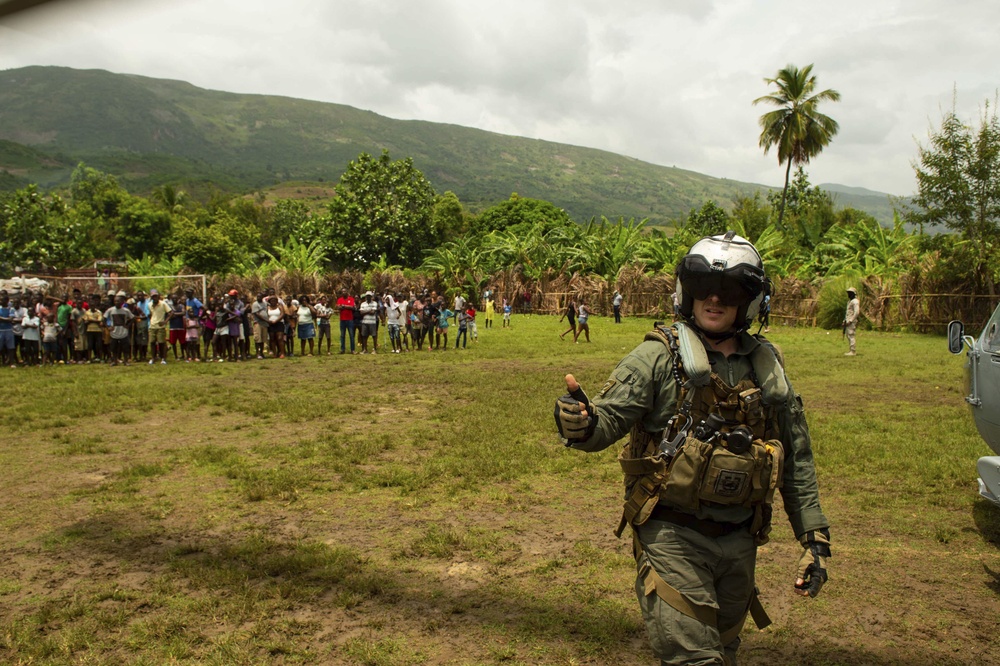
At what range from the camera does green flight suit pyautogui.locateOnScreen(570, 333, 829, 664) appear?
8.76 feet

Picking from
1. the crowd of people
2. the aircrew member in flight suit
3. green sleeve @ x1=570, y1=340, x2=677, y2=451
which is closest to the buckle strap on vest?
the aircrew member in flight suit

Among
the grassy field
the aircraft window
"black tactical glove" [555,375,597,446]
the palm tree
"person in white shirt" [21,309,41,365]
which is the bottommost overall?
the grassy field

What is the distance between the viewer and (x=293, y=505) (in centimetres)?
639

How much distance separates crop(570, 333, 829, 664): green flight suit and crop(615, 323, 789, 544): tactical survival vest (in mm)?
52

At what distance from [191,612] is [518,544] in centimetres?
231

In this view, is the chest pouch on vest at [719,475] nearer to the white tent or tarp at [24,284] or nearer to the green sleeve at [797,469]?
the green sleeve at [797,469]

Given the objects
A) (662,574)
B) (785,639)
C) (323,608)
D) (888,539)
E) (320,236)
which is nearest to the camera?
(662,574)

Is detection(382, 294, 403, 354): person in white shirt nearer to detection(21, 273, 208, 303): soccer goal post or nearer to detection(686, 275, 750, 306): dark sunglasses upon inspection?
detection(21, 273, 208, 303): soccer goal post

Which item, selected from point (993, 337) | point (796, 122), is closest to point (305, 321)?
point (993, 337)

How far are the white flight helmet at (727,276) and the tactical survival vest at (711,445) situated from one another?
0.19 metres

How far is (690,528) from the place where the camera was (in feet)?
9.34

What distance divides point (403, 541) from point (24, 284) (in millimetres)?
27044

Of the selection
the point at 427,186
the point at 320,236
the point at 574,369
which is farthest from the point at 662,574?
the point at 427,186

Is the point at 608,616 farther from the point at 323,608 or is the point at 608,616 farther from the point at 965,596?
the point at 965,596
